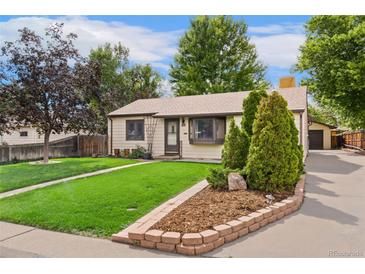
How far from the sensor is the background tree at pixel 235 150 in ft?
21.9

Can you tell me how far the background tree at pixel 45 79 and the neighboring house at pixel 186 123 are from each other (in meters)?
3.38

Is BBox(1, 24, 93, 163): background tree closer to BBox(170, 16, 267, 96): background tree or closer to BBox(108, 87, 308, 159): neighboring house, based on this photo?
BBox(108, 87, 308, 159): neighboring house

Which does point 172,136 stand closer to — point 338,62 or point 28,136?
point 28,136

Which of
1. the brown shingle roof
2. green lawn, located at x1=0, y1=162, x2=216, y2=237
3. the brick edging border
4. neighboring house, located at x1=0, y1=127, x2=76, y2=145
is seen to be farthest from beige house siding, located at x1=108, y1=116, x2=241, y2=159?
the brick edging border

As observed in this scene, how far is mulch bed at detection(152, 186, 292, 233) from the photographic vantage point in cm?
401

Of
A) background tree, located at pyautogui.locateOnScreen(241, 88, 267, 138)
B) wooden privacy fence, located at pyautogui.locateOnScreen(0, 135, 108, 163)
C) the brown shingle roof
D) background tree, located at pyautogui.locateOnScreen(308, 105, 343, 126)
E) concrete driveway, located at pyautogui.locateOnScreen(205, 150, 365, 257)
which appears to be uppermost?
background tree, located at pyautogui.locateOnScreen(308, 105, 343, 126)

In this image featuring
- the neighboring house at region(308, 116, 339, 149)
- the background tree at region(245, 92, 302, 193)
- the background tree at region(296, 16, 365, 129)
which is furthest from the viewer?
the neighboring house at region(308, 116, 339, 149)

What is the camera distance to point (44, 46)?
38.8ft

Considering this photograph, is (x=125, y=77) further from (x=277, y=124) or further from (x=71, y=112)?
(x=277, y=124)

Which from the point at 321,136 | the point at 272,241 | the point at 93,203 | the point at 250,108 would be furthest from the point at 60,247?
the point at 321,136

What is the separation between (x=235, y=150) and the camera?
672 centimetres

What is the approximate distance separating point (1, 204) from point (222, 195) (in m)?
4.25
